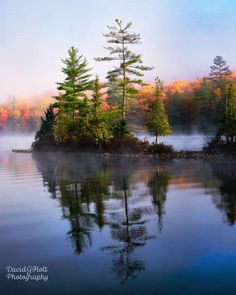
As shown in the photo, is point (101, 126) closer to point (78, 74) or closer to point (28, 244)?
point (78, 74)

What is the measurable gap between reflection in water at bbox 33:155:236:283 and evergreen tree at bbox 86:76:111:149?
19645 millimetres

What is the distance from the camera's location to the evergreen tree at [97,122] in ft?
139

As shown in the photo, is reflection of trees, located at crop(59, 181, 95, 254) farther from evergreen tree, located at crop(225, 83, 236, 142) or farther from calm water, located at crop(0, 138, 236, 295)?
evergreen tree, located at crop(225, 83, 236, 142)

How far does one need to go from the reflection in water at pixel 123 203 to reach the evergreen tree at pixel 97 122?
1965 cm

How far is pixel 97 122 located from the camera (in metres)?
43.1

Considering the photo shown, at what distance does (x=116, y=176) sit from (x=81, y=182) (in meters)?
2.92

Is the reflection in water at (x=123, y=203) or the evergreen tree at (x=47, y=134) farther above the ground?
the evergreen tree at (x=47, y=134)

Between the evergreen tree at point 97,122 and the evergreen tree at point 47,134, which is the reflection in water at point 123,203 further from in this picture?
the evergreen tree at point 47,134

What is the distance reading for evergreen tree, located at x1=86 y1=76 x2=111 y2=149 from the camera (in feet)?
139

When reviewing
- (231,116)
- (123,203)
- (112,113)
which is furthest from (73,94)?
(123,203)

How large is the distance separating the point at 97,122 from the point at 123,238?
34199mm

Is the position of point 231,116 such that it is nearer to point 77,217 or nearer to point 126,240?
point 77,217

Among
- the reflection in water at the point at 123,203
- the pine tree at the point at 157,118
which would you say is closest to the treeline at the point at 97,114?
the pine tree at the point at 157,118

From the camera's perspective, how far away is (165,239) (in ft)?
29.9
